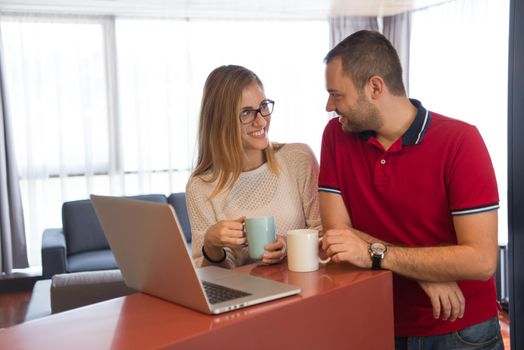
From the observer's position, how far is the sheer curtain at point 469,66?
499 cm

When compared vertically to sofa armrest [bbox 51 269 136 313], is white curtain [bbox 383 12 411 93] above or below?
above

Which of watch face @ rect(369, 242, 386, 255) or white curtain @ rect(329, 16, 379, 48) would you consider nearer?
watch face @ rect(369, 242, 386, 255)

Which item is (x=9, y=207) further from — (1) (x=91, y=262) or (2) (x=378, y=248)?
(2) (x=378, y=248)

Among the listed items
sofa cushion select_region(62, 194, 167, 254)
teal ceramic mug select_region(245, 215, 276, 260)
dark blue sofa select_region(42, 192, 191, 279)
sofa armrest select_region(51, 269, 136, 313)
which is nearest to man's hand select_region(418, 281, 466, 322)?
teal ceramic mug select_region(245, 215, 276, 260)

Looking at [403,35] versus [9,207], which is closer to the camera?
[9,207]

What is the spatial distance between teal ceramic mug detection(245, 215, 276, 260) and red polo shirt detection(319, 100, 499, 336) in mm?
241

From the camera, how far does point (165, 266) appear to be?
1229 millimetres

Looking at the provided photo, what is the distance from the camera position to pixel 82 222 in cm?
529

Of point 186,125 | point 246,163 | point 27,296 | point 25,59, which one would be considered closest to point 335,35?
point 186,125

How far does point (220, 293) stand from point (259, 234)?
1.20 ft

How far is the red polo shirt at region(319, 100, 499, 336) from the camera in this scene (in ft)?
5.04

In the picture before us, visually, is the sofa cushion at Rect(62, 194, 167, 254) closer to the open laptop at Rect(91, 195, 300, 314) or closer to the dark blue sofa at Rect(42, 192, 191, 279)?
the dark blue sofa at Rect(42, 192, 191, 279)

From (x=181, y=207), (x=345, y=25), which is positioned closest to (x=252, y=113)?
(x=181, y=207)

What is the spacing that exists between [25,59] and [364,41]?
4.61 metres
